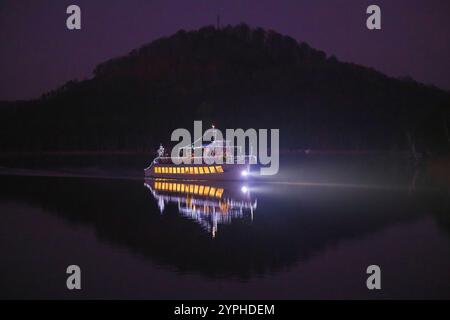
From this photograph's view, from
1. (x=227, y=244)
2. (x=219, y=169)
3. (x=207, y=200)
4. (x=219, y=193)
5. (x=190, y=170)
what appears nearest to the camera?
(x=227, y=244)

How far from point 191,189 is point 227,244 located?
24.3 m

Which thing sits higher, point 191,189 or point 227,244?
point 191,189

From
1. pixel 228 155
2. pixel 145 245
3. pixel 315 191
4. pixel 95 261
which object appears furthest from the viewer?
pixel 228 155

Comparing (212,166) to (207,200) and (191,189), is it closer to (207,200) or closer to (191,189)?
(191,189)

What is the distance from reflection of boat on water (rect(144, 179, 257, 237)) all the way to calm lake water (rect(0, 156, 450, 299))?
4.4 inches

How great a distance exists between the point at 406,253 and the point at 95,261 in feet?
45.1

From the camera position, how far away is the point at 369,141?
18725 centimetres

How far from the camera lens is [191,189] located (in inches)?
1892

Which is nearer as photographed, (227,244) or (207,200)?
(227,244)

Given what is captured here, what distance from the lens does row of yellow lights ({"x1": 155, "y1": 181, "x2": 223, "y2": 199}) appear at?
43566 mm

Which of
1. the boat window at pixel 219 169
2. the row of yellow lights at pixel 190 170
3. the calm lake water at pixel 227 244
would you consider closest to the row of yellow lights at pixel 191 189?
the calm lake water at pixel 227 244

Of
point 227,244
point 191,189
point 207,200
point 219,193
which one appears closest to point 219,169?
point 191,189

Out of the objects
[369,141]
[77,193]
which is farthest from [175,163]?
[369,141]

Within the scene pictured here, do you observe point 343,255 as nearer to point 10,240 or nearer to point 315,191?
point 10,240
